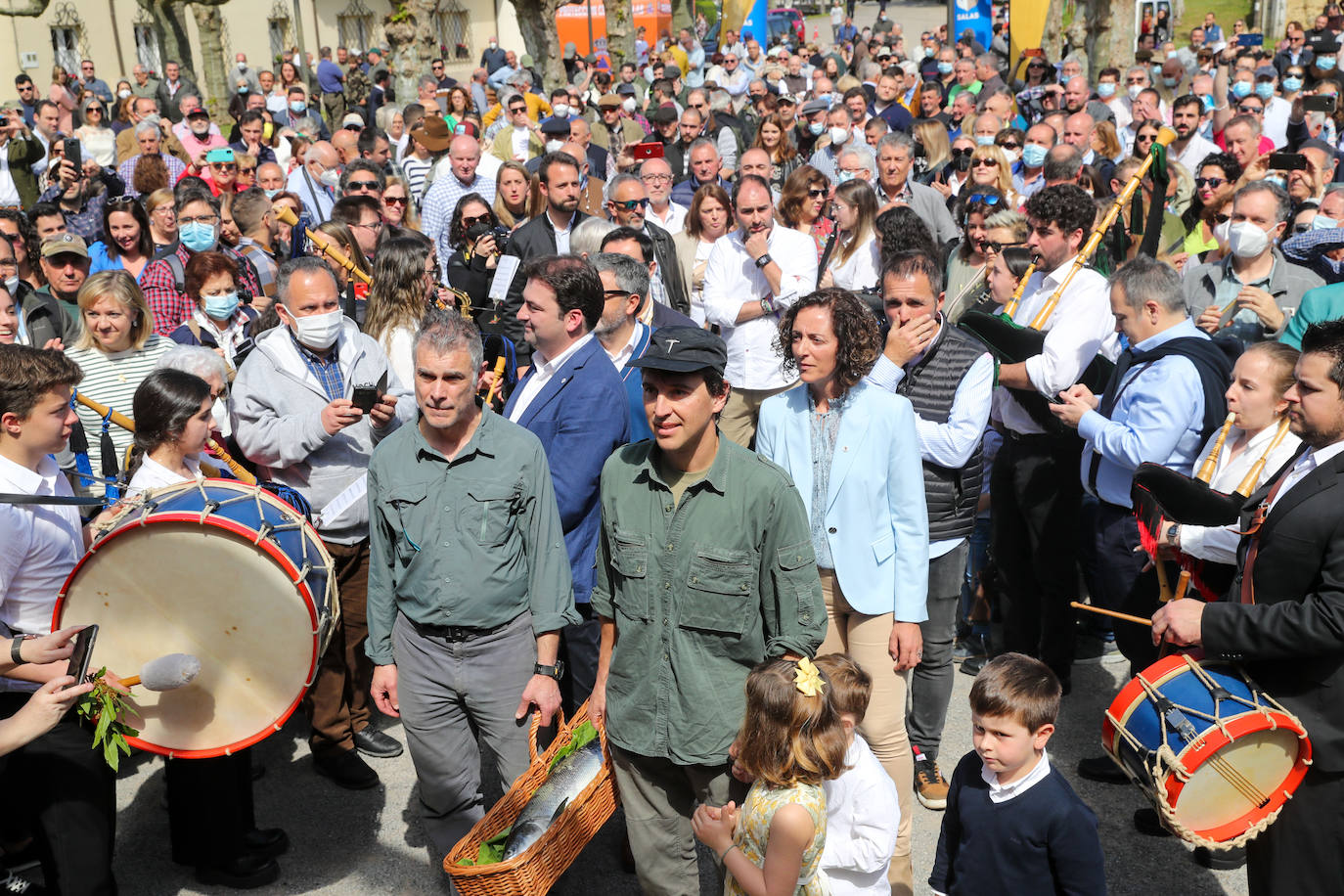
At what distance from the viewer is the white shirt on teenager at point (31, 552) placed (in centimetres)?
371

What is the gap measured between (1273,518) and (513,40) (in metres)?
45.4

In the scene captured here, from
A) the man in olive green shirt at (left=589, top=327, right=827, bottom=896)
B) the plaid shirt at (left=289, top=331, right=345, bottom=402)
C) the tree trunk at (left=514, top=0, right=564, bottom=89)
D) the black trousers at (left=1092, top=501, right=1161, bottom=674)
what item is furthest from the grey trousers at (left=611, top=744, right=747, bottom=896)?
the tree trunk at (left=514, top=0, right=564, bottom=89)

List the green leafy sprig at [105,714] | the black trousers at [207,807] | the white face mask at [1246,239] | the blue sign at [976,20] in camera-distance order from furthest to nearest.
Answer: the blue sign at [976,20]
the white face mask at [1246,239]
the black trousers at [207,807]
the green leafy sprig at [105,714]

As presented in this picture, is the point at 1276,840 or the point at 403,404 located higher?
the point at 403,404

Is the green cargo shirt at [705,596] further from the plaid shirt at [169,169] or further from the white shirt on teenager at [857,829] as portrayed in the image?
the plaid shirt at [169,169]

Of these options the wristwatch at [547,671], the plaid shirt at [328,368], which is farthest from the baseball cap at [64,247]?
the wristwatch at [547,671]

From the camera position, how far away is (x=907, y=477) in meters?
4.10

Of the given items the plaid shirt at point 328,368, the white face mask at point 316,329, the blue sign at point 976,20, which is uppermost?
the blue sign at point 976,20

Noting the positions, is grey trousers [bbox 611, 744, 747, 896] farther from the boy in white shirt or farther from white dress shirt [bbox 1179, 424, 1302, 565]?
white dress shirt [bbox 1179, 424, 1302, 565]

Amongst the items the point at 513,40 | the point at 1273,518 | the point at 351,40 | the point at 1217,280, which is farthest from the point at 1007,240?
the point at 513,40

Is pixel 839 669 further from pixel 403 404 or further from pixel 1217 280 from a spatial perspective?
pixel 1217 280

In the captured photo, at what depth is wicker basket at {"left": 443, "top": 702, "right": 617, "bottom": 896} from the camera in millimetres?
3496

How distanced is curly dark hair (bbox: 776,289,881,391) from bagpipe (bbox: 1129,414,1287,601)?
3.46 ft

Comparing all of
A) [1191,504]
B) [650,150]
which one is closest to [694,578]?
[1191,504]
